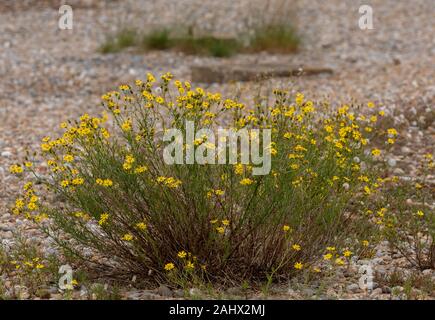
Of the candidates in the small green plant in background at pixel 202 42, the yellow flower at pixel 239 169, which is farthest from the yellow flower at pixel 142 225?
the small green plant in background at pixel 202 42

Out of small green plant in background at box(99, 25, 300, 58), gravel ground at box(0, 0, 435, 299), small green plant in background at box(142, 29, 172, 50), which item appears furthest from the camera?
small green plant in background at box(142, 29, 172, 50)

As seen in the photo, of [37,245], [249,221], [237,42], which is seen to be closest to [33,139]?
[37,245]

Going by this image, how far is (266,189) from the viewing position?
407cm

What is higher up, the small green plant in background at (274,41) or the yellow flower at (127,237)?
the small green plant in background at (274,41)

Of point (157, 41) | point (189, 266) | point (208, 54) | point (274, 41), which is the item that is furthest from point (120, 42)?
point (189, 266)

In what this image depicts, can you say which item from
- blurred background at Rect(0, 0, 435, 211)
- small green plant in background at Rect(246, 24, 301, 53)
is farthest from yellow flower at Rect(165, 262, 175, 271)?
small green plant in background at Rect(246, 24, 301, 53)

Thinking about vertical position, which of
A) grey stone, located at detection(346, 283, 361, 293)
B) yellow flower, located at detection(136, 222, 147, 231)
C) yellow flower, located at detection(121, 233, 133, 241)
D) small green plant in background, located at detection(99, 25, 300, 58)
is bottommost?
grey stone, located at detection(346, 283, 361, 293)

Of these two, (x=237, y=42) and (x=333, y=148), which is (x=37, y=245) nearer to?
(x=333, y=148)

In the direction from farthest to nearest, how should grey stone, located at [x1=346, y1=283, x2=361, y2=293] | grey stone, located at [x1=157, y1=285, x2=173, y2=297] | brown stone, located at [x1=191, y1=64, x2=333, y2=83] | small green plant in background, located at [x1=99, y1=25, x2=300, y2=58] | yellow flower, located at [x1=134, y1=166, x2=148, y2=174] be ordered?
small green plant in background, located at [x1=99, y1=25, x2=300, y2=58] < brown stone, located at [x1=191, y1=64, x2=333, y2=83] < grey stone, located at [x1=346, y1=283, x2=361, y2=293] < grey stone, located at [x1=157, y1=285, x2=173, y2=297] < yellow flower, located at [x1=134, y1=166, x2=148, y2=174]

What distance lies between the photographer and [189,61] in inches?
417

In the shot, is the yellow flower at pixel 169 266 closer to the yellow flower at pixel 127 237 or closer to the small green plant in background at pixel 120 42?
the yellow flower at pixel 127 237

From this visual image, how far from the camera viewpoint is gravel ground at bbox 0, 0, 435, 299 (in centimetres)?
715

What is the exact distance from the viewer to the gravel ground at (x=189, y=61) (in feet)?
23.5

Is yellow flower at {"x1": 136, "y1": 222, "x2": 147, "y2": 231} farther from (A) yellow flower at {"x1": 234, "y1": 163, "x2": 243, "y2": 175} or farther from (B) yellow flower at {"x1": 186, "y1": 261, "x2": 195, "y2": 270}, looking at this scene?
(A) yellow flower at {"x1": 234, "y1": 163, "x2": 243, "y2": 175}
